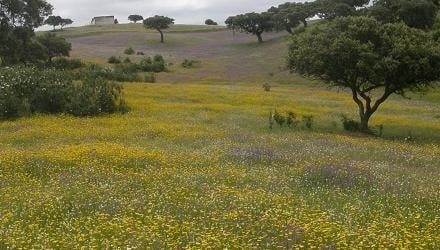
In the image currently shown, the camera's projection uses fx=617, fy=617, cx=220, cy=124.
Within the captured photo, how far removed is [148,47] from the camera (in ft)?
363

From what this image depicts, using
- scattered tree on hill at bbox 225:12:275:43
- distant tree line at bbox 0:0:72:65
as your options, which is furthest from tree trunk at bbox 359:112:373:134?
scattered tree on hill at bbox 225:12:275:43

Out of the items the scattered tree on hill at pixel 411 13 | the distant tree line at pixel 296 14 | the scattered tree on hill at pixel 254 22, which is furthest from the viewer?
the scattered tree on hill at pixel 254 22

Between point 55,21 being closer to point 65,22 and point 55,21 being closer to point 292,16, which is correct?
point 65,22

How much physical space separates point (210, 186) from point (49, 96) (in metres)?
22.0

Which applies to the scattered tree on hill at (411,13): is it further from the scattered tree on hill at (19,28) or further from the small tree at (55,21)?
the small tree at (55,21)

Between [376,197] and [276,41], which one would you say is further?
[276,41]

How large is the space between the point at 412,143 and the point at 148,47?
84845 millimetres

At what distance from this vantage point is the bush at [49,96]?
3484cm

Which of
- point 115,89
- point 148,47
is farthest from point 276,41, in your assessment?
point 115,89

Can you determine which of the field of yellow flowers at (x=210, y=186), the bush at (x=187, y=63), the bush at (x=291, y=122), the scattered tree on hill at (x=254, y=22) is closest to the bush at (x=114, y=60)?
the bush at (x=187, y=63)

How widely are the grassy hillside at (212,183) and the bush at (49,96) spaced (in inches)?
56.5

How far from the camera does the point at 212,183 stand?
1736cm

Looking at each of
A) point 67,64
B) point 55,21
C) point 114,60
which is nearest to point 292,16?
point 114,60

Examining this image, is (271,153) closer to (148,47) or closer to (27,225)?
(27,225)
